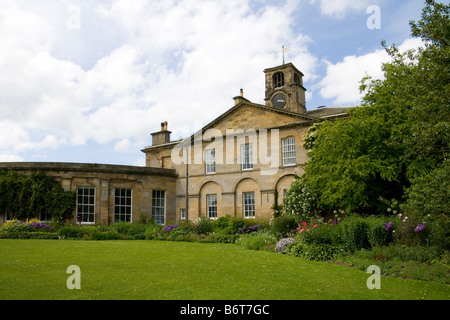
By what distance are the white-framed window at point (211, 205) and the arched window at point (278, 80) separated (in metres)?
19.2

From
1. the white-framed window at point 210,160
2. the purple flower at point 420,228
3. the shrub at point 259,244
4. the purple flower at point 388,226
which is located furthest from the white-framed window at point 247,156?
the purple flower at point 420,228

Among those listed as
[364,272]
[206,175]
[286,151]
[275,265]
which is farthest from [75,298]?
[206,175]

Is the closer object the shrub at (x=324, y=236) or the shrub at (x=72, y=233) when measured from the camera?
the shrub at (x=324, y=236)

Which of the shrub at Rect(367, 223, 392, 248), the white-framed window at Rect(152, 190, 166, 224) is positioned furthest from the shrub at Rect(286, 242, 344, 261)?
the white-framed window at Rect(152, 190, 166, 224)

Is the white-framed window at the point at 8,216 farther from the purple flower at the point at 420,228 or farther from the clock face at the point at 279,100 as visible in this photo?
the clock face at the point at 279,100

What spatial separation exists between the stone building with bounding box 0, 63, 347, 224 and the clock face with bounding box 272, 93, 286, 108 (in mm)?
11064

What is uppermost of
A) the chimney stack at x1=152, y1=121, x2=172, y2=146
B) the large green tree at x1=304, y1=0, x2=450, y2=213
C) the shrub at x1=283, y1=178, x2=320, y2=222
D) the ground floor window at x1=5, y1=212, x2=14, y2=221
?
the chimney stack at x1=152, y1=121, x2=172, y2=146

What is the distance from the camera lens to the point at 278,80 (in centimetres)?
4328

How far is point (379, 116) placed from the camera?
16938 millimetres

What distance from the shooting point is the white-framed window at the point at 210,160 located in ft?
94.6

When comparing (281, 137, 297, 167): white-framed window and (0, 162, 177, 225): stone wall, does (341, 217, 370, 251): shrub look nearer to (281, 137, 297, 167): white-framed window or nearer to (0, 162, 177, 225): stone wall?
(281, 137, 297, 167): white-framed window

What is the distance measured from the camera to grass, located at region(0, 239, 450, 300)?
686 centimetres
